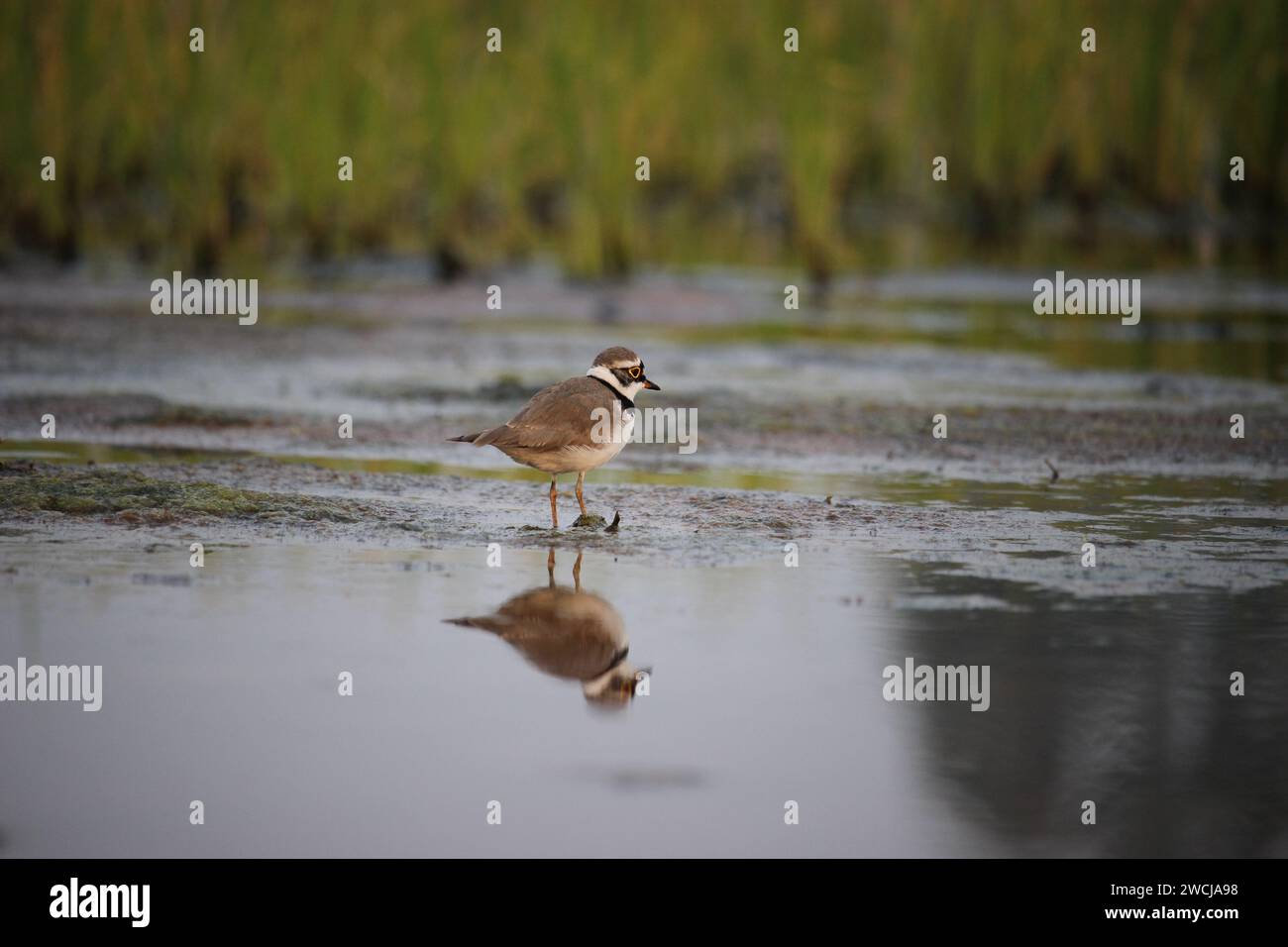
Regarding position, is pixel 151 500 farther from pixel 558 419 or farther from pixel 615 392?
pixel 615 392

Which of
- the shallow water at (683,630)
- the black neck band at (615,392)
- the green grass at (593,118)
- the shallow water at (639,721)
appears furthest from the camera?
the green grass at (593,118)

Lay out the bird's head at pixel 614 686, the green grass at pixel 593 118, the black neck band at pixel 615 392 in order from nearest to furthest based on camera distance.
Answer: the bird's head at pixel 614 686, the black neck band at pixel 615 392, the green grass at pixel 593 118

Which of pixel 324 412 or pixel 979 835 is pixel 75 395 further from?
pixel 979 835

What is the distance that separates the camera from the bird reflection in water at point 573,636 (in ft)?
18.2

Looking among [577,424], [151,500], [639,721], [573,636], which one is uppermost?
[577,424]

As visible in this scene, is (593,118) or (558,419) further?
(593,118)

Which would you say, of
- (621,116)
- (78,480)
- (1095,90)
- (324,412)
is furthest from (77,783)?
(1095,90)

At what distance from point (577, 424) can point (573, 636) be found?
1682 mm

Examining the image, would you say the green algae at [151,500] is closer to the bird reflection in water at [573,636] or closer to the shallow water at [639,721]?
the shallow water at [639,721]

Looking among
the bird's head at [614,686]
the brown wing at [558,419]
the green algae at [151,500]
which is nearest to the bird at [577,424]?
the brown wing at [558,419]

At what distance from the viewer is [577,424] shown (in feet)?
24.7

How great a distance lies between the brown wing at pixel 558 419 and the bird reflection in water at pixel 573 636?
989 mm

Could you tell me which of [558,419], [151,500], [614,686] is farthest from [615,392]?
[614,686]

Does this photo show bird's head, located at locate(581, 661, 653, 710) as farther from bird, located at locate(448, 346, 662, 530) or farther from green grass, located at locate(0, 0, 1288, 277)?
green grass, located at locate(0, 0, 1288, 277)
